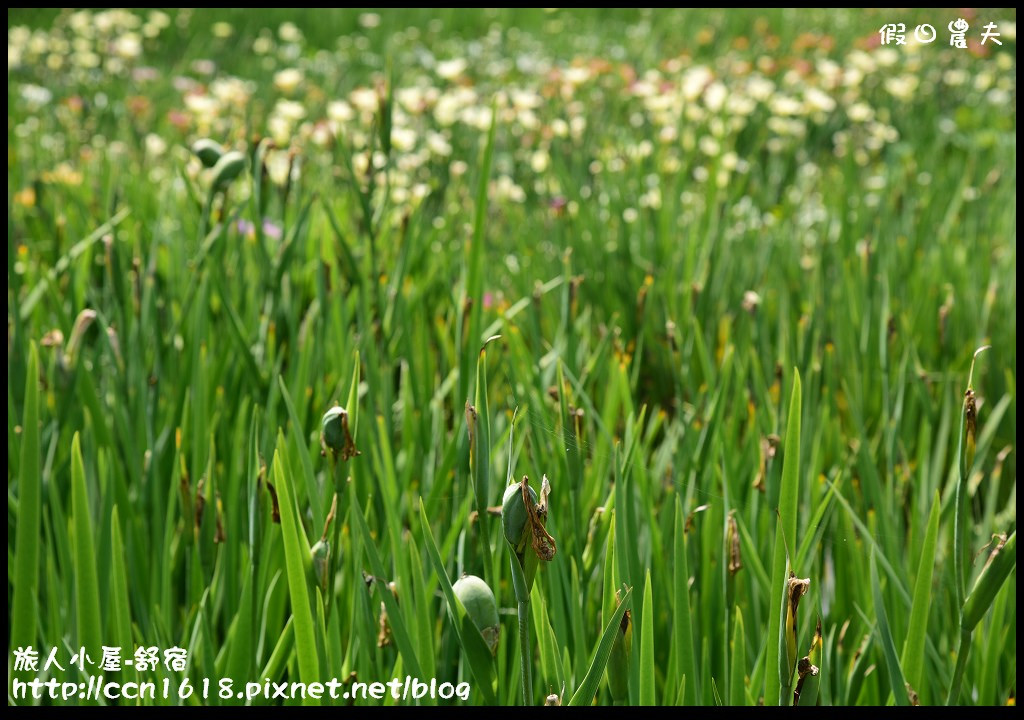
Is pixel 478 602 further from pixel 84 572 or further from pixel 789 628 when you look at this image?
pixel 84 572

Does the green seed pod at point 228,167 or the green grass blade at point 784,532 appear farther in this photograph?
the green seed pod at point 228,167

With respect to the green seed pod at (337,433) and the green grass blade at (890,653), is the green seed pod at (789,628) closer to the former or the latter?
the green grass blade at (890,653)

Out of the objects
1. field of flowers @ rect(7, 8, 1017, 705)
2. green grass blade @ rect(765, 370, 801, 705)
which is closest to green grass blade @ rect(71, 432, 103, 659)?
field of flowers @ rect(7, 8, 1017, 705)

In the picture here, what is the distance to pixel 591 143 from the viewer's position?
2.12 metres

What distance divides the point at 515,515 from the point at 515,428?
32 cm

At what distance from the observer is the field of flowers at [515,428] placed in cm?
47

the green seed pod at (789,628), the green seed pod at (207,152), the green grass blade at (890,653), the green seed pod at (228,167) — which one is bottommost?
the green grass blade at (890,653)

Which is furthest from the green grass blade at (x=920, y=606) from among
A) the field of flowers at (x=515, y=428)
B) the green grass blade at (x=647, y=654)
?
the green grass blade at (x=647, y=654)

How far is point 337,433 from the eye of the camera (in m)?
0.44

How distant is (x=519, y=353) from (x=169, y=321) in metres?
0.41

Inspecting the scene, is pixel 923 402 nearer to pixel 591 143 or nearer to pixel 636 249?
pixel 636 249

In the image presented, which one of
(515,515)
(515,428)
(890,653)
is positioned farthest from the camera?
(515,428)

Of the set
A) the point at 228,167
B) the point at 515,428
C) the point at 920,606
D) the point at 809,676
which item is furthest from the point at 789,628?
the point at 228,167

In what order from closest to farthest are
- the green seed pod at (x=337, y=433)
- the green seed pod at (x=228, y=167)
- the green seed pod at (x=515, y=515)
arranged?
the green seed pod at (x=515, y=515)
the green seed pod at (x=337, y=433)
the green seed pod at (x=228, y=167)
